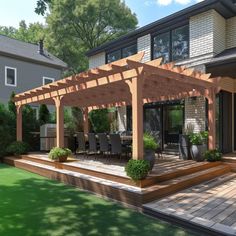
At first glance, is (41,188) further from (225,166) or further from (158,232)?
(225,166)

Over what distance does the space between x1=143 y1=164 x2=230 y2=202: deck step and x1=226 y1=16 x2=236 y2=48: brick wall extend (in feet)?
17.5

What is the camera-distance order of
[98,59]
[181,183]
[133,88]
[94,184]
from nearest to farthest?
[133,88] → [181,183] → [94,184] → [98,59]

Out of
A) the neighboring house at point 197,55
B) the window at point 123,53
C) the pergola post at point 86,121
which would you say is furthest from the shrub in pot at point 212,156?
the window at point 123,53

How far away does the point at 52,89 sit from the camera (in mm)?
10023

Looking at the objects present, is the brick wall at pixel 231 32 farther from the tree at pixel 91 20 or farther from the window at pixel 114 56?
the tree at pixel 91 20

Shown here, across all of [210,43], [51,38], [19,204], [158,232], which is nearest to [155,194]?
[158,232]

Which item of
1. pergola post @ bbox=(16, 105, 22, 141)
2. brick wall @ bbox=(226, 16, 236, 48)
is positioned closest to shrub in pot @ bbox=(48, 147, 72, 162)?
pergola post @ bbox=(16, 105, 22, 141)

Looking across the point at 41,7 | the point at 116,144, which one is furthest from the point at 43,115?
the point at 41,7

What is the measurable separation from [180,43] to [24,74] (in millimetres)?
13706

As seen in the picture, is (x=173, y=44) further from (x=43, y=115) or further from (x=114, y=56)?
(x=43, y=115)

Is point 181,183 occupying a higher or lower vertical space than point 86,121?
lower

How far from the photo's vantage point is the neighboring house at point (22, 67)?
20266 millimetres

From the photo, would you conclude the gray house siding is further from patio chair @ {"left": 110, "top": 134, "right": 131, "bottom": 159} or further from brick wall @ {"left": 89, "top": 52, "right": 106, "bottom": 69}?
patio chair @ {"left": 110, "top": 134, "right": 131, "bottom": 159}

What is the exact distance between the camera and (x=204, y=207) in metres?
5.45
